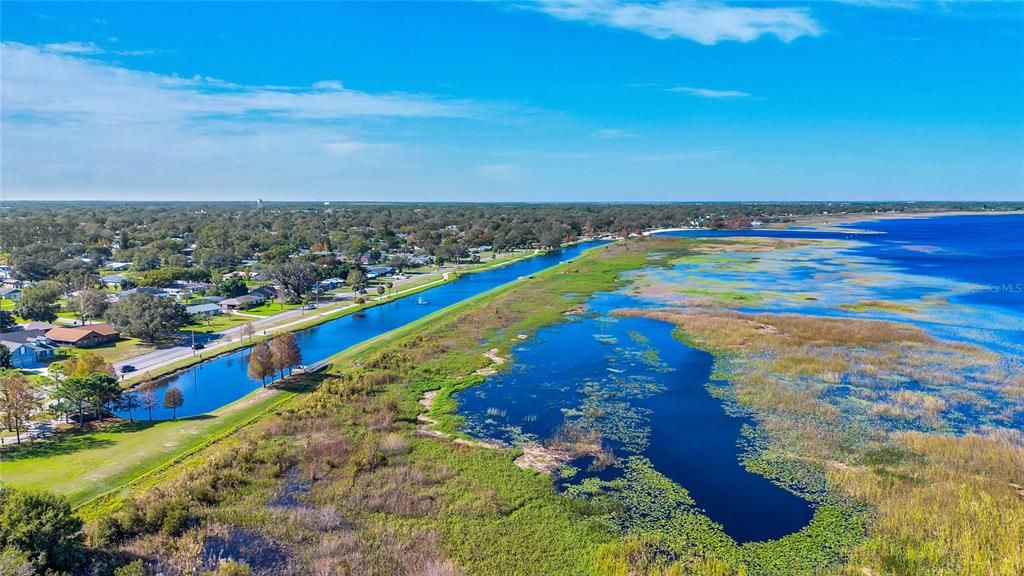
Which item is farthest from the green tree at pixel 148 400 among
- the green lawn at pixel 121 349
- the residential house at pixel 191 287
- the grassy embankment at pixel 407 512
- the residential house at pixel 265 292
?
the residential house at pixel 191 287

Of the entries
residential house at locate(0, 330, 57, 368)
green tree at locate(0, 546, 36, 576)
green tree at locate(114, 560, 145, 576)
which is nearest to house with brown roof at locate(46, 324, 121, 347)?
residential house at locate(0, 330, 57, 368)

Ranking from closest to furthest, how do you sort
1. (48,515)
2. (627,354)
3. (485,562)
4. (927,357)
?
(48,515) < (485,562) < (927,357) < (627,354)

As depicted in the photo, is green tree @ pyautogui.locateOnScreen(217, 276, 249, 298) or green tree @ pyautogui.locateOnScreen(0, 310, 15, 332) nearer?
green tree @ pyautogui.locateOnScreen(0, 310, 15, 332)

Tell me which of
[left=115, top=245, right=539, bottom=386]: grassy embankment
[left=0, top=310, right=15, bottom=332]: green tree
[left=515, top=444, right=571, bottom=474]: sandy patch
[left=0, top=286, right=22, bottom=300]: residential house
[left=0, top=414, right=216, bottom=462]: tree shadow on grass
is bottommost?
[left=515, top=444, right=571, bottom=474]: sandy patch

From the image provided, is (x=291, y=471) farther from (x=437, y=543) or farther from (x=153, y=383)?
(x=153, y=383)

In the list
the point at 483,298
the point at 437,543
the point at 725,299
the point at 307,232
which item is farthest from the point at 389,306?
the point at 307,232

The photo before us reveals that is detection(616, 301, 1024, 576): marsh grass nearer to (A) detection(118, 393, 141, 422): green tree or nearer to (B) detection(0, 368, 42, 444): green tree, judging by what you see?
(A) detection(118, 393, 141, 422): green tree
